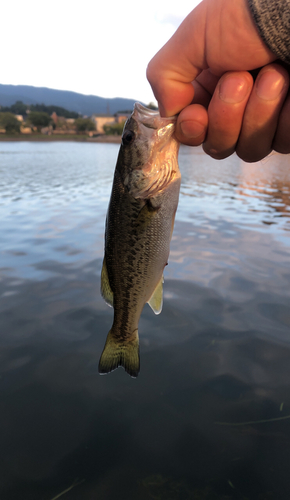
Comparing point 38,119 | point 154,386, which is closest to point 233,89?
point 154,386

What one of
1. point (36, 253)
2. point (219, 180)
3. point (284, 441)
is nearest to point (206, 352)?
point (284, 441)

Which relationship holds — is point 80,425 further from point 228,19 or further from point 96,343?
point 228,19

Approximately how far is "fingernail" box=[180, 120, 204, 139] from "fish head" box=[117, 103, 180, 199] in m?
0.23

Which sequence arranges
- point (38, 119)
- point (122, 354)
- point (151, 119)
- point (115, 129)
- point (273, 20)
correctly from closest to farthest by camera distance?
point (273, 20), point (151, 119), point (122, 354), point (115, 129), point (38, 119)

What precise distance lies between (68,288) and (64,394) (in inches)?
110

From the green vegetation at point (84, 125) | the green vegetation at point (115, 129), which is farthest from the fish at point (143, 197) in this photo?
the green vegetation at point (84, 125)

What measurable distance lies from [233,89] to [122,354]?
8.51 feet

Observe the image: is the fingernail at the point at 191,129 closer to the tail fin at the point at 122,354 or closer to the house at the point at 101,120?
the tail fin at the point at 122,354

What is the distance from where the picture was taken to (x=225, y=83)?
223cm

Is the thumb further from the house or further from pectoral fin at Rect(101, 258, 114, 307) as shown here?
the house

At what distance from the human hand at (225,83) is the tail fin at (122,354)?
2.06 meters

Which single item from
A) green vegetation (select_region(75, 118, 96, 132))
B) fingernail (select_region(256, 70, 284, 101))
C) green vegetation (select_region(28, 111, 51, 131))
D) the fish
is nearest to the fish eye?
the fish

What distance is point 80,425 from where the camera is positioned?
3318 millimetres

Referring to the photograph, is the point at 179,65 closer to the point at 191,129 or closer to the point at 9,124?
the point at 191,129
